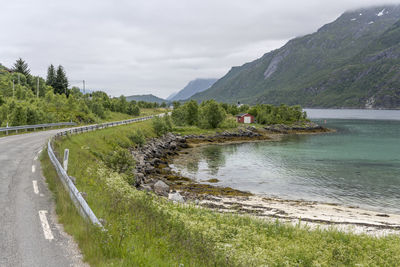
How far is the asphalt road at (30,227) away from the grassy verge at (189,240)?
0.40 m

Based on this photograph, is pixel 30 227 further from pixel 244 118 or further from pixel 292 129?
pixel 292 129

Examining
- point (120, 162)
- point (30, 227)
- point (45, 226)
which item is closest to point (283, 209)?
point (120, 162)

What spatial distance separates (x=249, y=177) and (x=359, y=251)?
2791cm

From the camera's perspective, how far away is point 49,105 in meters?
73.9

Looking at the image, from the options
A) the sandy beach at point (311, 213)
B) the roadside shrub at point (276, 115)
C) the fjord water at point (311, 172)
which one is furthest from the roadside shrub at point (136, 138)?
the roadside shrub at point (276, 115)

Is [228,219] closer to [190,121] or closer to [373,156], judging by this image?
[373,156]

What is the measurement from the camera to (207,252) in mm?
9312

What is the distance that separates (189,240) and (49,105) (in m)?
74.4

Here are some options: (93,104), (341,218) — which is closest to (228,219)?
(341,218)

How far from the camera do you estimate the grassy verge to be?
8.06m

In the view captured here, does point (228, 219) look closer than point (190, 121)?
Yes

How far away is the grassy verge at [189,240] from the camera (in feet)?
26.5

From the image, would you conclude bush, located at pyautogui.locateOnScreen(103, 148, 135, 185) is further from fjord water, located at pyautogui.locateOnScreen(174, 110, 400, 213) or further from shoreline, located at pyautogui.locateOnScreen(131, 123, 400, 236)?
fjord water, located at pyautogui.locateOnScreen(174, 110, 400, 213)

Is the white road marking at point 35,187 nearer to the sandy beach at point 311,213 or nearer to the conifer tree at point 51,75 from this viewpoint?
the sandy beach at point 311,213
